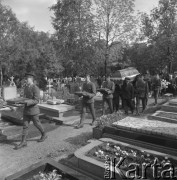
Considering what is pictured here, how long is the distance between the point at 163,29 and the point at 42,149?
19.6 meters

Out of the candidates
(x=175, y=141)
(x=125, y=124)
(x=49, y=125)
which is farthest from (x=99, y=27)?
(x=175, y=141)

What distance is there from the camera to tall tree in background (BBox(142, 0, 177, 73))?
20777mm

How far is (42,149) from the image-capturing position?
5.68 metres

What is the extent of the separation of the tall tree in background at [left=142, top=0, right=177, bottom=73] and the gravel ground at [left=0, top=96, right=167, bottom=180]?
17111mm

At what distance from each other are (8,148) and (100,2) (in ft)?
46.8

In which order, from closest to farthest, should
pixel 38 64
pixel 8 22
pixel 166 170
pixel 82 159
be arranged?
pixel 166 170
pixel 82 159
pixel 8 22
pixel 38 64

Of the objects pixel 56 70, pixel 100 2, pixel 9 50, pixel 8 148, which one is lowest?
pixel 8 148

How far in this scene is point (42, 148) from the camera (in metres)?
5.75

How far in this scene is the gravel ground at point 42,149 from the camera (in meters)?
4.86

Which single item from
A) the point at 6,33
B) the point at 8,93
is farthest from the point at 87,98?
the point at 6,33

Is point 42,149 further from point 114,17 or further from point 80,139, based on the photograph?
point 114,17

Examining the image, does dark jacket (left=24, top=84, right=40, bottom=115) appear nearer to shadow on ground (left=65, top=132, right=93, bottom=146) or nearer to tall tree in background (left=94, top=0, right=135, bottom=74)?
shadow on ground (left=65, top=132, right=93, bottom=146)

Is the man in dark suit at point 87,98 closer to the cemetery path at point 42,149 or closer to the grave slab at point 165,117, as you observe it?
the cemetery path at point 42,149

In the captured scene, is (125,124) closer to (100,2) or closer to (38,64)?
(100,2)
